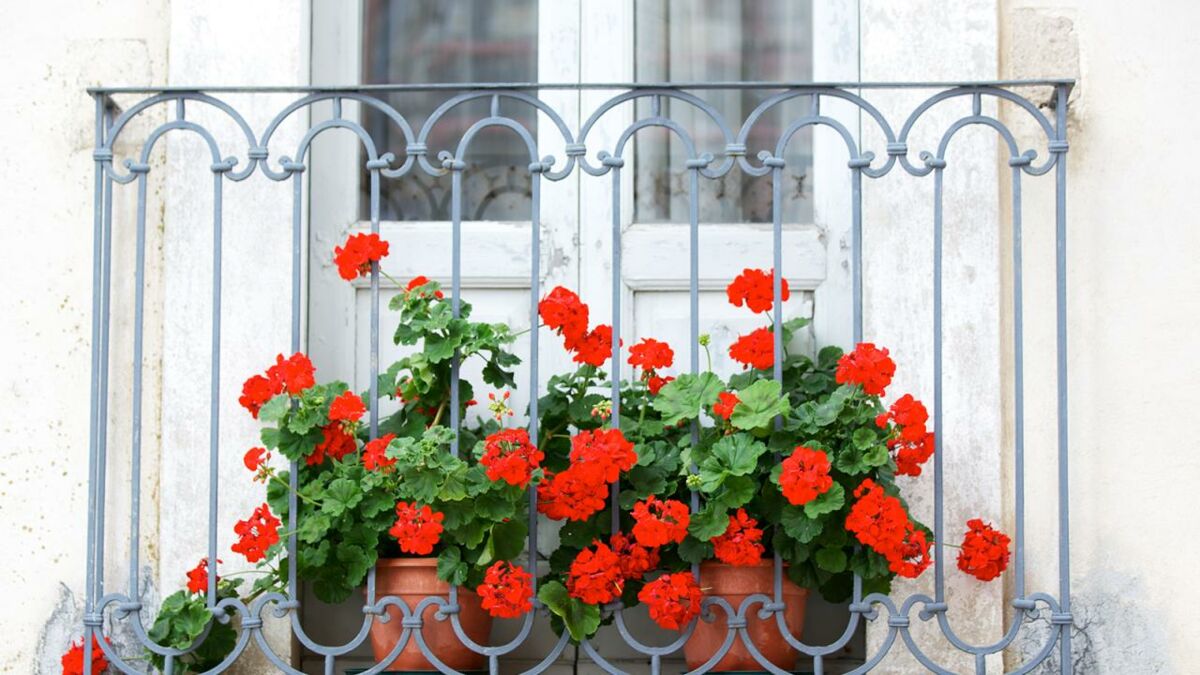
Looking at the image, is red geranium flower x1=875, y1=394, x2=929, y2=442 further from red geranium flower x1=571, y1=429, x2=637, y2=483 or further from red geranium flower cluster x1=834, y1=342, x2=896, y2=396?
red geranium flower x1=571, y1=429, x2=637, y2=483

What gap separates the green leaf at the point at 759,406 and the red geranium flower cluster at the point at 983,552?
45 centimetres

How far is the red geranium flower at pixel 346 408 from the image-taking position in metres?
3.05

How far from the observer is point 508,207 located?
142 inches

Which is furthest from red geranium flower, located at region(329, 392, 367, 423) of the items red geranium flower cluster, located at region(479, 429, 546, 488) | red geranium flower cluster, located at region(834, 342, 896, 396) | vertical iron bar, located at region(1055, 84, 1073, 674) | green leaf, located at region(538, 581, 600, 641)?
vertical iron bar, located at region(1055, 84, 1073, 674)

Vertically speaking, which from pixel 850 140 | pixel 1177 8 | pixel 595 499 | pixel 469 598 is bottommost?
pixel 469 598

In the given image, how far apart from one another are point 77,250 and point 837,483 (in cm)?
168

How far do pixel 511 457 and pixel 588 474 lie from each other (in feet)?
0.48

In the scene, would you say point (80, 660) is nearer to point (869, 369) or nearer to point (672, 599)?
point (672, 599)

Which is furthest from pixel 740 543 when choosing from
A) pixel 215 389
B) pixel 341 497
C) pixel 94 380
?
pixel 94 380

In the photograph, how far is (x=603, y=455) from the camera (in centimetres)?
294

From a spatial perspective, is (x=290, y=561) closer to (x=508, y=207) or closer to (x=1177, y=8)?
(x=508, y=207)

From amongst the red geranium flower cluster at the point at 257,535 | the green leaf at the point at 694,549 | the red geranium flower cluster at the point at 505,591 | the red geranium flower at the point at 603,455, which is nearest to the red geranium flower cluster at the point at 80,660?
the red geranium flower cluster at the point at 257,535

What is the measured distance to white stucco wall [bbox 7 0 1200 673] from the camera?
3244mm

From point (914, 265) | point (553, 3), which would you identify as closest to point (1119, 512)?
point (914, 265)
